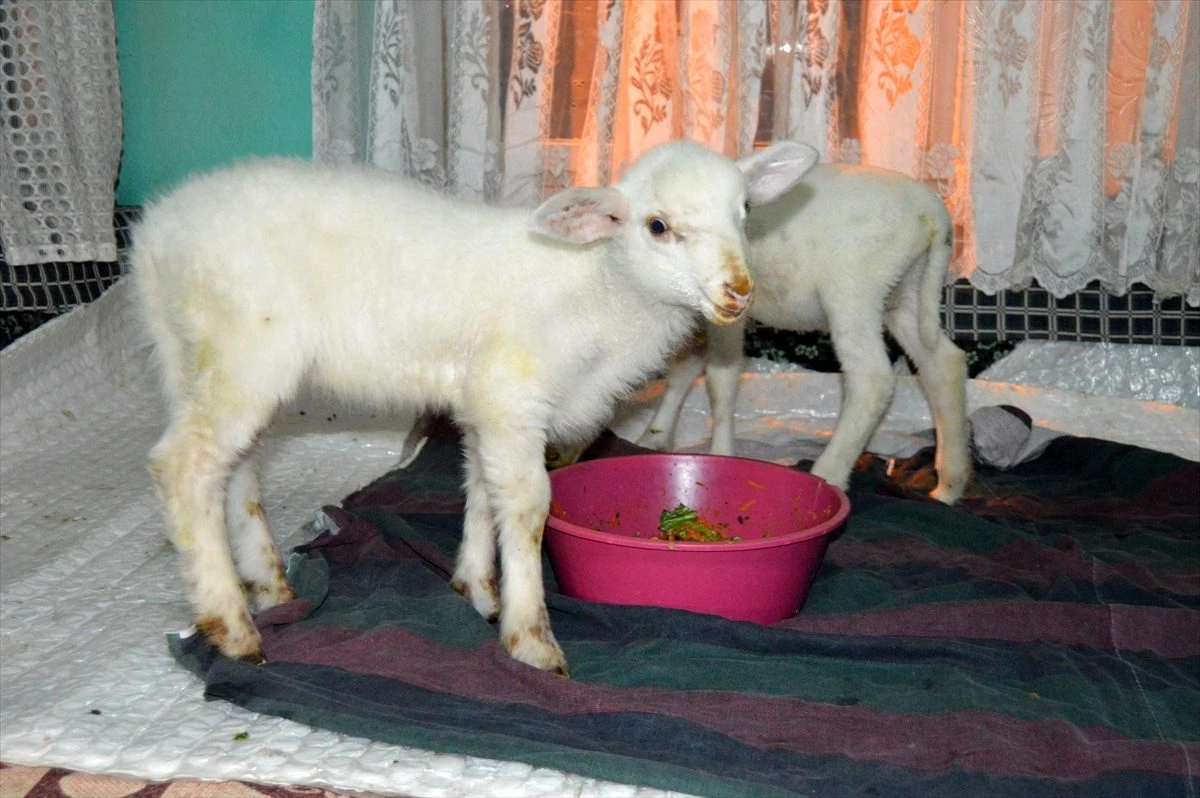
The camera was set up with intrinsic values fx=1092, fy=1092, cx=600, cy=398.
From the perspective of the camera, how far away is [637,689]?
1823mm

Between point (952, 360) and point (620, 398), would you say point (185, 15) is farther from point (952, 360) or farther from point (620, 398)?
point (952, 360)

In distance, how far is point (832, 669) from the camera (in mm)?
1941

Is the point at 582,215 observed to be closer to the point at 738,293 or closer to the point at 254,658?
the point at 738,293

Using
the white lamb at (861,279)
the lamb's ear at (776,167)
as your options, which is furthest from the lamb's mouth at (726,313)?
the white lamb at (861,279)

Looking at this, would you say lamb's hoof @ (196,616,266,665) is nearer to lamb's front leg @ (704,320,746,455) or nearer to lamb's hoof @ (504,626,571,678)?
lamb's hoof @ (504,626,571,678)

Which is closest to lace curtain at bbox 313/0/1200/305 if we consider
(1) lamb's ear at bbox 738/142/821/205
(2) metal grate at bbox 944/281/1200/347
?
(2) metal grate at bbox 944/281/1200/347

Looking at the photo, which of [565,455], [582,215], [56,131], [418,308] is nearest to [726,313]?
[582,215]

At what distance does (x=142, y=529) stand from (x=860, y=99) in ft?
7.61

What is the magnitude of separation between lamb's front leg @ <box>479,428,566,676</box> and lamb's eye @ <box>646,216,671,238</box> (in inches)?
16.7

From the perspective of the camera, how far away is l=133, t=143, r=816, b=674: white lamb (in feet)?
6.31

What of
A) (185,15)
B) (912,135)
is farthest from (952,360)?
(185,15)

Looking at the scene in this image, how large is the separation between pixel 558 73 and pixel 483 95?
260 millimetres

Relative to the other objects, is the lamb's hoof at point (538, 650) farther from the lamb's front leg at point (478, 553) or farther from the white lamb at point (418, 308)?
the lamb's front leg at point (478, 553)

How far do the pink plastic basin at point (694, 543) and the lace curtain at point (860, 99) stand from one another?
117 centimetres
